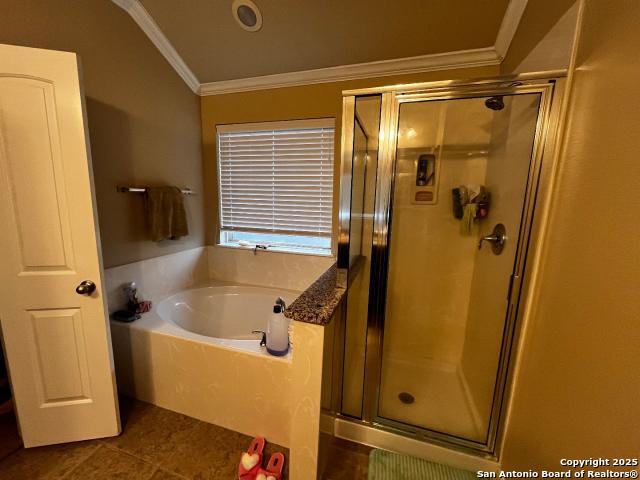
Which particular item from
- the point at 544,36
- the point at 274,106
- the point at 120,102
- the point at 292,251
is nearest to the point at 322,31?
the point at 274,106

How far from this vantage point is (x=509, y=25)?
145 cm

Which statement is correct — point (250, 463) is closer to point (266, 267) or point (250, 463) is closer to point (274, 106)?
point (266, 267)

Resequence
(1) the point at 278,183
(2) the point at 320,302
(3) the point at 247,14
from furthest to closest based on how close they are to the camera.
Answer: (1) the point at 278,183 < (3) the point at 247,14 < (2) the point at 320,302

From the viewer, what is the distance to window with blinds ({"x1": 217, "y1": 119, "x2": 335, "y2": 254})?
7.27 feet

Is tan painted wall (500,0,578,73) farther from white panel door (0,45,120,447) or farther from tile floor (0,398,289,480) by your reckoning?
tile floor (0,398,289,480)

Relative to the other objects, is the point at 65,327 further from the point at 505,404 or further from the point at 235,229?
the point at 505,404

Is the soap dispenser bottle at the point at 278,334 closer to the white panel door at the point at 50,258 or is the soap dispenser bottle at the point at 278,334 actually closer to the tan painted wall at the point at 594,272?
the white panel door at the point at 50,258

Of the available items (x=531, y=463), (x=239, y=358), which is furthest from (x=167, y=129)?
(x=531, y=463)

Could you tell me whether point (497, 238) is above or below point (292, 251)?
above

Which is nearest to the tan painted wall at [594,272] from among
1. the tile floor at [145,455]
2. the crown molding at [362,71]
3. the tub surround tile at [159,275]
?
the crown molding at [362,71]

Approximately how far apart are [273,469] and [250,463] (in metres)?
0.12

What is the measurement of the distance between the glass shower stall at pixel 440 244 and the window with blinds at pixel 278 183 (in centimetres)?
70

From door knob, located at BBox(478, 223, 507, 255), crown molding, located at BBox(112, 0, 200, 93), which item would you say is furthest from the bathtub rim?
crown molding, located at BBox(112, 0, 200, 93)

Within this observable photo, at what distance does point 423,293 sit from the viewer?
6.75ft
